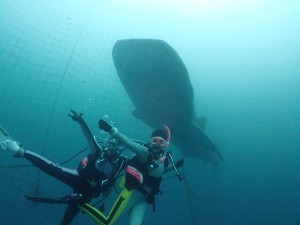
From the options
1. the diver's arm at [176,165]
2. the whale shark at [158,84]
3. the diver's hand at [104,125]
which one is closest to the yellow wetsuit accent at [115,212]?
the diver's arm at [176,165]

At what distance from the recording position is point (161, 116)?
9.48 m

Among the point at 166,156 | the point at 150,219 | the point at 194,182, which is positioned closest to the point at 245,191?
the point at 194,182

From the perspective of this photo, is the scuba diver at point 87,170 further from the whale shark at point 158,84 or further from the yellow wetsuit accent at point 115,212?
the whale shark at point 158,84

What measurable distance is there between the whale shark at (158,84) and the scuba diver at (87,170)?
286cm

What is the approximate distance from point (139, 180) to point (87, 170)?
3.50ft

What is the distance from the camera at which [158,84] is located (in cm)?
812

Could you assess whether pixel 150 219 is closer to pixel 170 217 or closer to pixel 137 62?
pixel 170 217

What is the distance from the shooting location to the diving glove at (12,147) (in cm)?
487

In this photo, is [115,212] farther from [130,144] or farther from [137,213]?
[130,144]

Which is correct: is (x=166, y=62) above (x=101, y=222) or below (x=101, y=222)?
above

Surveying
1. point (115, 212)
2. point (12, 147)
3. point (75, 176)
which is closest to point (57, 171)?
point (75, 176)

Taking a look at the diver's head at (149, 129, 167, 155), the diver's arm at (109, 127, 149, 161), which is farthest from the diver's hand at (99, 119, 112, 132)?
the diver's head at (149, 129, 167, 155)

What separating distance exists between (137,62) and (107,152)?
10.4 feet

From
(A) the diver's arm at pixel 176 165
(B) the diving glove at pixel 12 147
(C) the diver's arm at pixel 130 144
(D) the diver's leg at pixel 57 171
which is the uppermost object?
(C) the diver's arm at pixel 130 144
